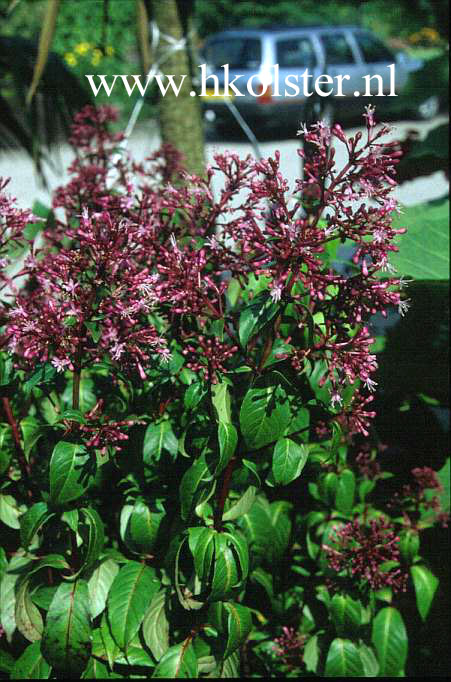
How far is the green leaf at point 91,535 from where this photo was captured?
1.63 metres

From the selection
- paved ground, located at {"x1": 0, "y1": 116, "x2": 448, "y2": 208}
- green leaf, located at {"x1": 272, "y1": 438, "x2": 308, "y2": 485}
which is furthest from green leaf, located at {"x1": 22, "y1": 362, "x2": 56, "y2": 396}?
paved ground, located at {"x1": 0, "y1": 116, "x2": 448, "y2": 208}

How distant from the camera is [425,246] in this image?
3.02m

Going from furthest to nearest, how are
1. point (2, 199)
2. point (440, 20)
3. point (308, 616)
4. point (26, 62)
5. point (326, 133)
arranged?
point (440, 20), point (26, 62), point (308, 616), point (2, 199), point (326, 133)

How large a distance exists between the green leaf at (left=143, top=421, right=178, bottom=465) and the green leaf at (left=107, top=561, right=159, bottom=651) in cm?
31

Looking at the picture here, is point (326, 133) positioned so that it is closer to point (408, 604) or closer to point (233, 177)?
point (233, 177)

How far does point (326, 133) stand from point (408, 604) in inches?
63.1

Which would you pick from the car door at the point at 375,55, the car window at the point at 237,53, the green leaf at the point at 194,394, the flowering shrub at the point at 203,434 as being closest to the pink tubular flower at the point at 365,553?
the flowering shrub at the point at 203,434

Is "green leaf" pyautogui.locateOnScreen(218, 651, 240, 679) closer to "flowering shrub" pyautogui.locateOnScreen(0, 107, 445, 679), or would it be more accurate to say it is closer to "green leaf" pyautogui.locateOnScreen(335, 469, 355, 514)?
"flowering shrub" pyautogui.locateOnScreen(0, 107, 445, 679)

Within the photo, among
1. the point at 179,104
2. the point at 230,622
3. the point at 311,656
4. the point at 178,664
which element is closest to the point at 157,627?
the point at 178,664

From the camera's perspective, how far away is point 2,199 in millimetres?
1578

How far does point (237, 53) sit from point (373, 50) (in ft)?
10.6

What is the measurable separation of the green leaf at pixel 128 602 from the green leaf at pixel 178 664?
104mm

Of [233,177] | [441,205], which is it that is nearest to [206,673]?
[233,177]

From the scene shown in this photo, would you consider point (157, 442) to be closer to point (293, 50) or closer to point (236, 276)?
point (236, 276)
